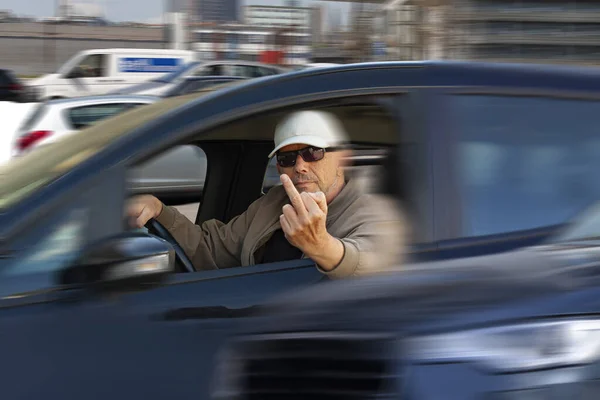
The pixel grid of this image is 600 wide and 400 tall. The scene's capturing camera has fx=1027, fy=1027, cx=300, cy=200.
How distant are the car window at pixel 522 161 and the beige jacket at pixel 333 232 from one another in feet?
0.82

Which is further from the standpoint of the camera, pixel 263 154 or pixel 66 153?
pixel 263 154

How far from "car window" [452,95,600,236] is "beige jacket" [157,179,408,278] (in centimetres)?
25

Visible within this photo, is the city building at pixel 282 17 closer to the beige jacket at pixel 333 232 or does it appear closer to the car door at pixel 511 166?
the beige jacket at pixel 333 232

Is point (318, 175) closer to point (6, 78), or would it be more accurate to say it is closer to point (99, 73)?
point (6, 78)

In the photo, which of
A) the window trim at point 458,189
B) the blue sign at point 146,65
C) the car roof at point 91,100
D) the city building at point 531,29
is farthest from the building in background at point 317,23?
the window trim at point 458,189

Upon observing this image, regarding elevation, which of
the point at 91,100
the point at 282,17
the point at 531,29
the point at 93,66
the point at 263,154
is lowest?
the point at 93,66

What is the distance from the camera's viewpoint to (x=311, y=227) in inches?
115

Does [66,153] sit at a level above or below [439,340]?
above

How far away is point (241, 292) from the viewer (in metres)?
2.94

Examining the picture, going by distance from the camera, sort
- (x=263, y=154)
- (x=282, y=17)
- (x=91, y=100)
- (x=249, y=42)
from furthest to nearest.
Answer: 1. (x=249, y=42)
2. (x=282, y=17)
3. (x=91, y=100)
4. (x=263, y=154)

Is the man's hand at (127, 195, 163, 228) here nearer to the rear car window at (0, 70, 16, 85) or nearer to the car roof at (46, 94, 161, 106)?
the car roof at (46, 94, 161, 106)

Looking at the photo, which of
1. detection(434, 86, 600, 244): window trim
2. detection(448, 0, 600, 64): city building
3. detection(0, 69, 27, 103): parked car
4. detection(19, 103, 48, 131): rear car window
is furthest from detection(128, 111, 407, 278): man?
Answer: detection(448, 0, 600, 64): city building

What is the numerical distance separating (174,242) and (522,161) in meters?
1.18

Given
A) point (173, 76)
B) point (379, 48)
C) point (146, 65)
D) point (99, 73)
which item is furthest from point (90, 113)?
point (379, 48)
